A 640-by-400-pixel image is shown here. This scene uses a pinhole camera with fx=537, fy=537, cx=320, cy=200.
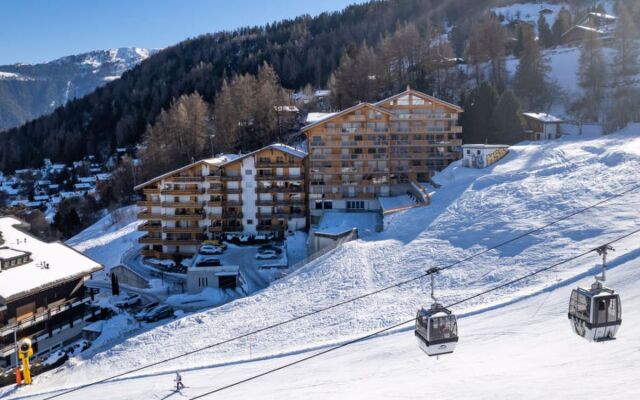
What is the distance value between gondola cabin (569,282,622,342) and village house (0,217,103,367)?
87.4ft

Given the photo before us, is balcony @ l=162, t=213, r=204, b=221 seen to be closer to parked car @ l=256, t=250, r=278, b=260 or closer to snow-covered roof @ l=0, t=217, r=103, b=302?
parked car @ l=256, t=250, r=278, b=260

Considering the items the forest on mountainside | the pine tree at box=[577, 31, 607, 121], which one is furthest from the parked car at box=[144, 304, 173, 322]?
the pine tree at box=[577, 31, 607, 121]

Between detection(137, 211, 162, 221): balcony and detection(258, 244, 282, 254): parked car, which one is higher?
detection(137, 211, 162, 221): balcony

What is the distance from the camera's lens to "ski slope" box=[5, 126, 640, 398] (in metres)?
17.2

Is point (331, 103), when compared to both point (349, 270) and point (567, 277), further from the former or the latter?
point (567, 277)

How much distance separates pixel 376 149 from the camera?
51.0 m

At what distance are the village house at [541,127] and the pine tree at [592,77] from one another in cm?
1030

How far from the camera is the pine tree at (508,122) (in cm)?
5319

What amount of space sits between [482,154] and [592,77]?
2951 cm

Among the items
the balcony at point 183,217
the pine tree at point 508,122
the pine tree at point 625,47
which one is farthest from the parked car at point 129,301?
the pine tree at point 625,47

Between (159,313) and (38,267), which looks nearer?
(38,267)

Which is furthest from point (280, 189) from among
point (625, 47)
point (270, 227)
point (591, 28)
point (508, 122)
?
point (591, 28)

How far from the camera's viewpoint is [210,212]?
48.0m

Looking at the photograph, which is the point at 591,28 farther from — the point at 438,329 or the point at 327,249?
the point at 438,329
